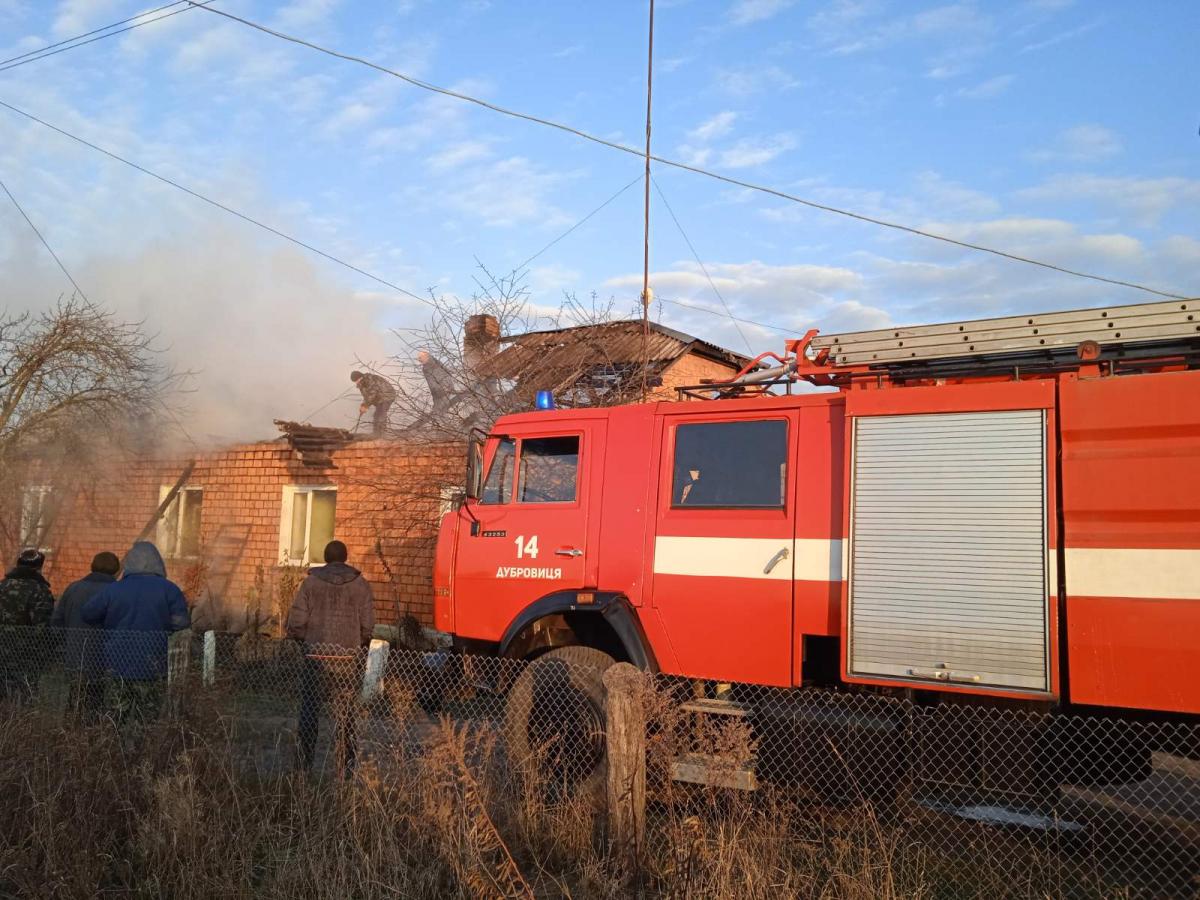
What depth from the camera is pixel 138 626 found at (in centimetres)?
666

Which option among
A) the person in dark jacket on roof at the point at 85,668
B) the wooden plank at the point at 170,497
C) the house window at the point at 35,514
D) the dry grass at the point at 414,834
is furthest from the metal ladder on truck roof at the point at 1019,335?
the house window at the point at 35,514

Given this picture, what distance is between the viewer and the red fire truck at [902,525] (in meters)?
4.68

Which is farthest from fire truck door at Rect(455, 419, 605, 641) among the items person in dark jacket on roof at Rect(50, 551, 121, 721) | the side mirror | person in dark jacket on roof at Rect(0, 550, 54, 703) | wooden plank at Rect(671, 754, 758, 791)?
person in dark jacket on roof at Rect(0, 550, 54, 703)

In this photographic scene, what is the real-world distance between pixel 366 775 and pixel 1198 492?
445 cm

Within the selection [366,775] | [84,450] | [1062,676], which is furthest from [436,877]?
[84,450]

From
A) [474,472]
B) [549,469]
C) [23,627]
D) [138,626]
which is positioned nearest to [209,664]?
[138,626]

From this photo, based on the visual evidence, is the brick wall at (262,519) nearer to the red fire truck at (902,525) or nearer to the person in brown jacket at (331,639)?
the person in brown jacket at (331,639)

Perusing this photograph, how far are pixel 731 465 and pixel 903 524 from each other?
3.97 ft

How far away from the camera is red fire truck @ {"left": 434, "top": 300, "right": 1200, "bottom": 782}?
4676 mm

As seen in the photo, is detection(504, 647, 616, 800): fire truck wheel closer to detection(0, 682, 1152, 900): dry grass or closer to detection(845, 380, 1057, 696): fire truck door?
detection(0, 682, 1152, 900): dry grass

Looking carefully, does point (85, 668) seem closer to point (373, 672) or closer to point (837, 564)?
point (373, 672)

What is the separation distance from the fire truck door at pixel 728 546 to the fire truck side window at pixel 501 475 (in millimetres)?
1361

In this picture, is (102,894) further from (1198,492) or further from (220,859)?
(1198,492)

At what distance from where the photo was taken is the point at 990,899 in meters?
4.36
